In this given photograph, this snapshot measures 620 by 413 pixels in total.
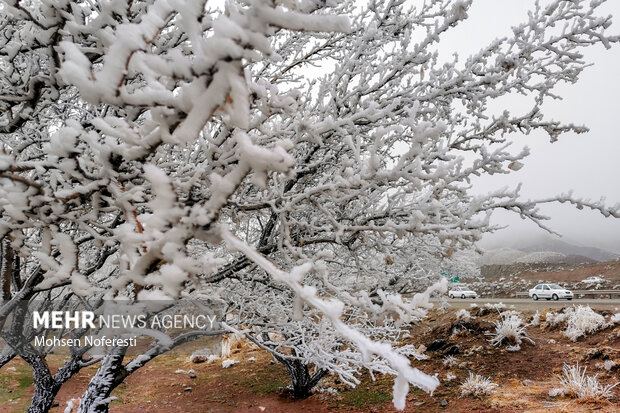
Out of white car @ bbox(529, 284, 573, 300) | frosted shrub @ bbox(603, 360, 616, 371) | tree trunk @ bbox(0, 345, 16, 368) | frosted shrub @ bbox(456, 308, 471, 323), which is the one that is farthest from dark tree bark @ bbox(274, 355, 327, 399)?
white car @ bbox(529, 284, 573, 300)

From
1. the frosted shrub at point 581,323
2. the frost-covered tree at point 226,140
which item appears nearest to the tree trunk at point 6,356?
the frost-covered tree at point 226,140

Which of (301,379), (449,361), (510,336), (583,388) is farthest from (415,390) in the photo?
(510,336)

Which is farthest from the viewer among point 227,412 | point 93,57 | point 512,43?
point 227,412

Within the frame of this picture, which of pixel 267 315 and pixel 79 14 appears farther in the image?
pixel 267 315

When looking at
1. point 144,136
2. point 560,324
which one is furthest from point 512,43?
point 560,324

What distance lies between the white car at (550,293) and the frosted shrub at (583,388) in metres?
17.7

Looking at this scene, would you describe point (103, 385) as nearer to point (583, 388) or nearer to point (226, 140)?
point (226, 140)

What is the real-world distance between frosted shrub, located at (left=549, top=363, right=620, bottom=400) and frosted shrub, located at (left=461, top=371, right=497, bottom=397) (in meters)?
1.12

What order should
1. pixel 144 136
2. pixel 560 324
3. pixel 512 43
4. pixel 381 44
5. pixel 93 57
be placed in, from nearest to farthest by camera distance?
pixel 144 136
pixel 93 57
pixel 512 43
pixel 381 44
pixel 560 324

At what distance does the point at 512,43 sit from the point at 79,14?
9.04 feet

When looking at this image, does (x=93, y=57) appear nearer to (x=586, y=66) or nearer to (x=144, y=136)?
(x=144, y=136)

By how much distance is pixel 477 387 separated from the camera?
24.2ft

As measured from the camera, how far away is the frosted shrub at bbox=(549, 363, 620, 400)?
234 inches

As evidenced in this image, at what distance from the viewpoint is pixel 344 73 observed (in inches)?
113
